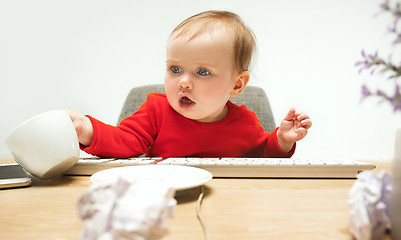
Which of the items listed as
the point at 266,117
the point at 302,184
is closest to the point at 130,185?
the point at 302,184

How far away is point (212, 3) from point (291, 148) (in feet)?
4.59

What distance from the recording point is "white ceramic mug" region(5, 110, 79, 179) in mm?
504

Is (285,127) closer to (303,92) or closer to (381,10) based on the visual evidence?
(381,10)

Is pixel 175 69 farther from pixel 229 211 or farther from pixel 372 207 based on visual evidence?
pixel 372 207

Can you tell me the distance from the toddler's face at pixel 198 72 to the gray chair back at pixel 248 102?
0.49m

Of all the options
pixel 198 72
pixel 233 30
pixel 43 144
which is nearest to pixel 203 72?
pixel 198 72

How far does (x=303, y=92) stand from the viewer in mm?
1968

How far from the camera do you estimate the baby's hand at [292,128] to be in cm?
78

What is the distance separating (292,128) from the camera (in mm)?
835

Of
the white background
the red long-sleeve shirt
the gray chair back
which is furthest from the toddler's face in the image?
the white background

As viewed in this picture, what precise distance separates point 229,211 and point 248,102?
3.18 ft

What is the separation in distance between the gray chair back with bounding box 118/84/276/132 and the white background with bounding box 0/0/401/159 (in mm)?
683

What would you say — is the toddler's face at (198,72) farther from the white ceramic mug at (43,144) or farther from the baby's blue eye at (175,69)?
the white ceramic mug at (43,144)

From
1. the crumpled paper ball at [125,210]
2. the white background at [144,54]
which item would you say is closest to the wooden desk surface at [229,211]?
the crumpled paper ball at [125,210]
